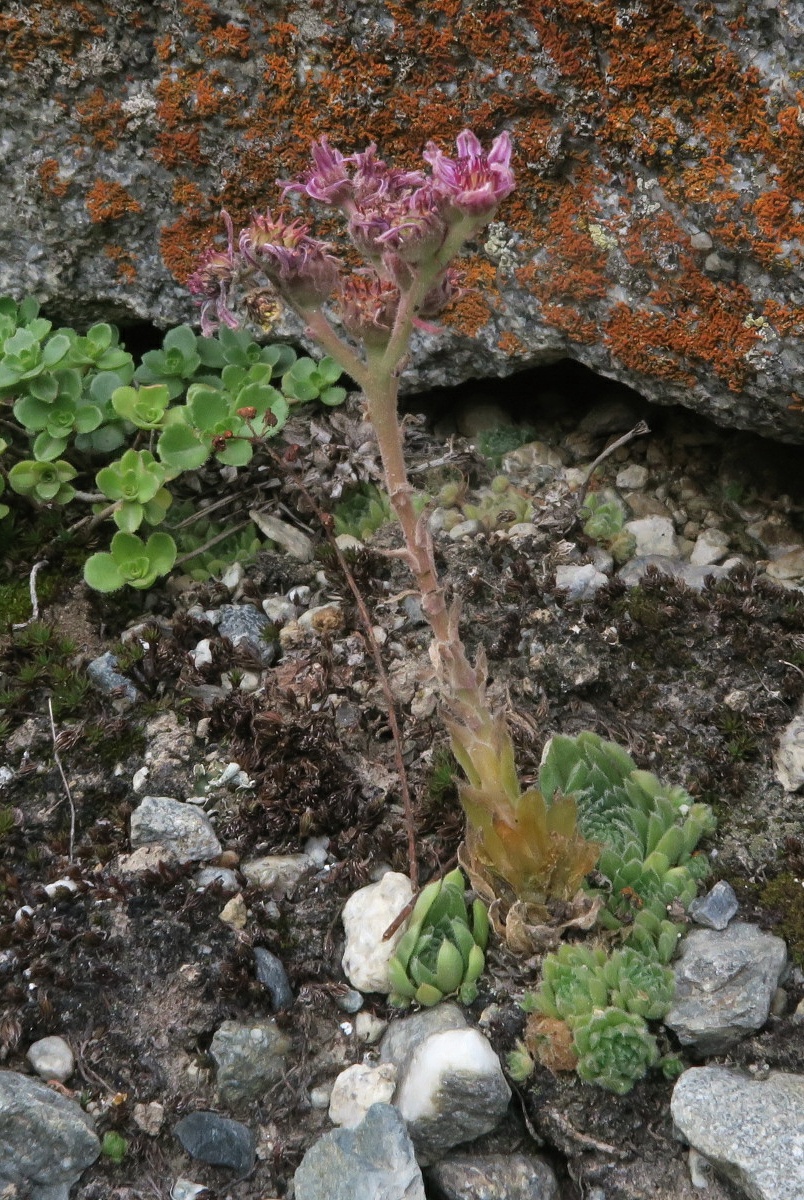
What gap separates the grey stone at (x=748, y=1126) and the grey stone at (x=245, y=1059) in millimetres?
1061

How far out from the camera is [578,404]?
4730mm

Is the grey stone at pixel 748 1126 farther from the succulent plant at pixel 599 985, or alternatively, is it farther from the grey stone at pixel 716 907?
the grey stone at pixel 716 907

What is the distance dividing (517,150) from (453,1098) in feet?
10.4

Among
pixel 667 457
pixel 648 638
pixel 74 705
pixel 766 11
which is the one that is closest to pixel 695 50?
pixel 766 11

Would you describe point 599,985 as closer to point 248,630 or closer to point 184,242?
point 248,630

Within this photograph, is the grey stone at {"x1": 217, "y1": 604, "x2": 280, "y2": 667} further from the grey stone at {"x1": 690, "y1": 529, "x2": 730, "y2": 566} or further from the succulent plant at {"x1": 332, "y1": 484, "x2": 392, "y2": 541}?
the grey stone at {"x1": 690, "y1": 529, "x2": 730, "y2": 566}

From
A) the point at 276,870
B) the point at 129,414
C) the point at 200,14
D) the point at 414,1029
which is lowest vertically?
the point at 414,1029

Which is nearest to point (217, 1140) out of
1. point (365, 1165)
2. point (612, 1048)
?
point (365, 1165)

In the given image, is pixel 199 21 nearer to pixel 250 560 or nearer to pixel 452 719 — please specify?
pixel 250 560

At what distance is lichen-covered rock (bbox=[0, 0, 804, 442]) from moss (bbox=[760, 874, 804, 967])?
168 centimetres

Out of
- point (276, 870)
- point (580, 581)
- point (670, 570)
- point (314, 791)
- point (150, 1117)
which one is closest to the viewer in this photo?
point (150, 1117)

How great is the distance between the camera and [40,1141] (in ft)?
8.38

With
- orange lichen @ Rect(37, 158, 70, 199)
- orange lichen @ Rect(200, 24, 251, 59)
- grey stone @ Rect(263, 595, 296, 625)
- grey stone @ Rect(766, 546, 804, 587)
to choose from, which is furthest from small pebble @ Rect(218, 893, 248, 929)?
orange lichen @ Rect(200, 24, 251, 59)

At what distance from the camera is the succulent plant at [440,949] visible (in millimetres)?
2879
